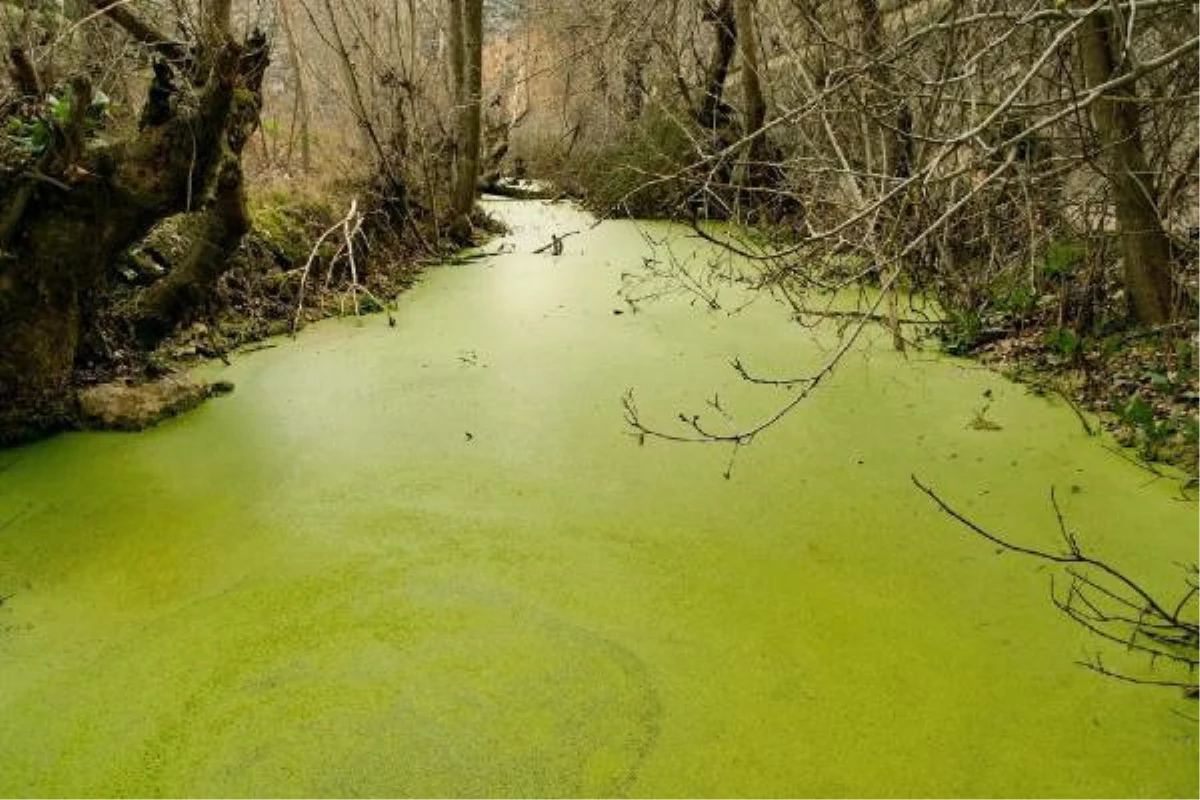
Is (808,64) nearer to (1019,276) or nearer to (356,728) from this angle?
(1019,276)

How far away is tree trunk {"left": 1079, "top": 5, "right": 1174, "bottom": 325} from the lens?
2.71 m

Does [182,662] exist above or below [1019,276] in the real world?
below

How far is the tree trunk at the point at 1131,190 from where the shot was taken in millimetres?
2713

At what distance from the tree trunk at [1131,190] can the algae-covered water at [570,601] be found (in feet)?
1.69


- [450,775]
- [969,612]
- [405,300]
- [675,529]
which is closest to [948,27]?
[969,612]

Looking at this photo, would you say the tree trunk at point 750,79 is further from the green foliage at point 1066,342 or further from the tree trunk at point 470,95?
the green foliage at point 1066,342

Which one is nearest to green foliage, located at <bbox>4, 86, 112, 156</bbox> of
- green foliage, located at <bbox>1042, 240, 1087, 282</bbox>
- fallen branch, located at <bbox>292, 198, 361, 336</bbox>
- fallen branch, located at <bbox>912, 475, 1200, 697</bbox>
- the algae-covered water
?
the algae-covered water

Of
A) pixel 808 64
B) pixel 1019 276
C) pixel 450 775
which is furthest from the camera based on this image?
pixel 808 64

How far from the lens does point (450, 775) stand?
139 centimetres

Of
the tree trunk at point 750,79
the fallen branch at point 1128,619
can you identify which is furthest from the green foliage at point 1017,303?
the tree trunk at point 750,79

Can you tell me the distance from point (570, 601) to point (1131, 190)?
221cm

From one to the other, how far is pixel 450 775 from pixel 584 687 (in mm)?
291

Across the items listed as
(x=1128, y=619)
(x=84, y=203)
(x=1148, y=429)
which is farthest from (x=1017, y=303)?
(x=84, y=203)

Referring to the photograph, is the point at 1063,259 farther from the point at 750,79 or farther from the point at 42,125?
the point at 750,79
